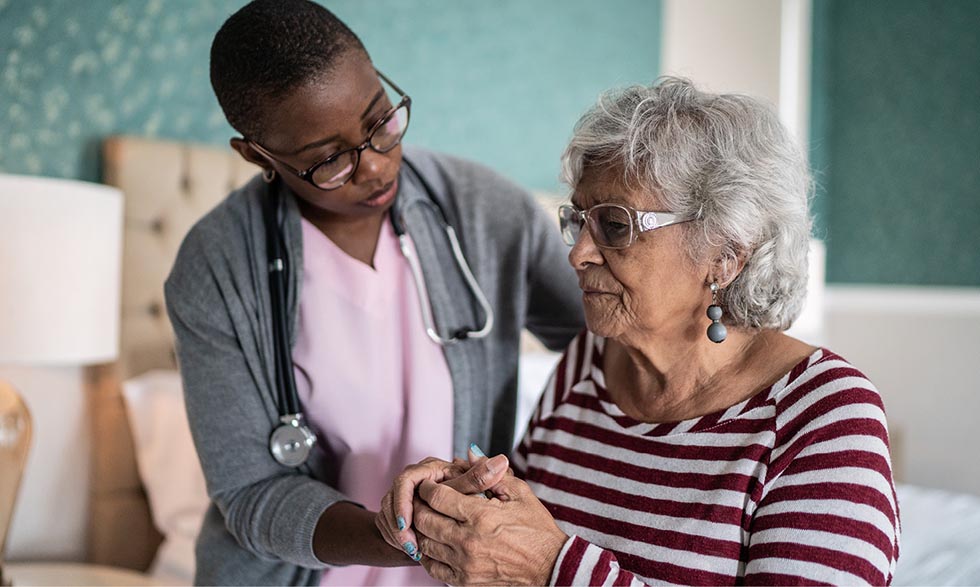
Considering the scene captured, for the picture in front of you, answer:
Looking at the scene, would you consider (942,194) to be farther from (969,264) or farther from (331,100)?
(331,100)

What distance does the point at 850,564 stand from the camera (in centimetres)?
104

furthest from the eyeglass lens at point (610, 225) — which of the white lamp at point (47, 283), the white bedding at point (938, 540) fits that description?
the white lamp at point (47, 283)

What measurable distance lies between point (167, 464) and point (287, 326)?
3.66 feet

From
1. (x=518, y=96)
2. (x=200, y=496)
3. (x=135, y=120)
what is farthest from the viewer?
(x=518, y=96)

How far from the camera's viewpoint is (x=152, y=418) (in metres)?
2.42

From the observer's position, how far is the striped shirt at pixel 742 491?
3.49 feet

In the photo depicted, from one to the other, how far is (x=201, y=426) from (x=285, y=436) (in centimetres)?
14

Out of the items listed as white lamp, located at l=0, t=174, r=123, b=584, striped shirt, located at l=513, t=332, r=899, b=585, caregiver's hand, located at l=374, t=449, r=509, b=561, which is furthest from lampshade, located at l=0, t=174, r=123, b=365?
striped shirt, located at l=513, t=332, r=899, b=585

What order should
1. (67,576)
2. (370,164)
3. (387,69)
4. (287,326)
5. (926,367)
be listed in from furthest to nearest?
(926,367)
(387,69)
(67,576)
(287,326)
(370,164)

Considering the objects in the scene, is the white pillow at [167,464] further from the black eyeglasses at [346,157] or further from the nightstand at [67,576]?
the black eyeglasses at [346,157]

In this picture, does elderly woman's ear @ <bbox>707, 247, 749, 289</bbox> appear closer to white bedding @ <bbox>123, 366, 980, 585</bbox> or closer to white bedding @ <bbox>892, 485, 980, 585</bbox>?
white bedding @ <bbox>892, 485, 980, 585</bbox>

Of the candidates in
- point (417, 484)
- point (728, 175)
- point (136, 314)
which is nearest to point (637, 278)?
point (728, 175)

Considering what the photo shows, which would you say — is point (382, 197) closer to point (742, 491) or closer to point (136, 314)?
point (742, 491)

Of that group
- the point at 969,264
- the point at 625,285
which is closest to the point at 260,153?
the point at 625,285
